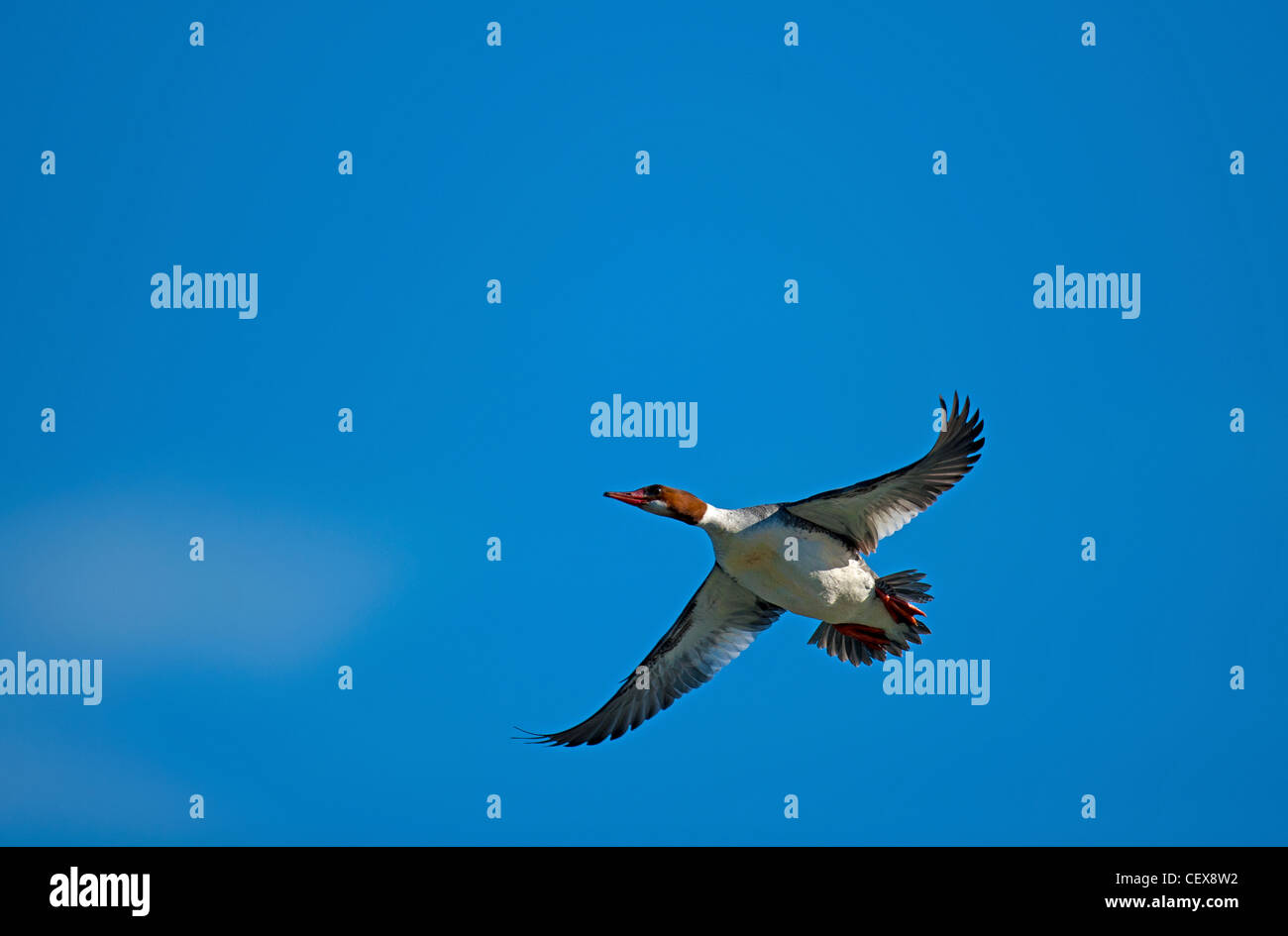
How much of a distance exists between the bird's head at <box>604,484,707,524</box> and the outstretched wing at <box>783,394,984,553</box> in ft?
3.18

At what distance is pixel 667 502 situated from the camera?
43.9 feet

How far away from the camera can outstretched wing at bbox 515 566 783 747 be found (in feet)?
48.6

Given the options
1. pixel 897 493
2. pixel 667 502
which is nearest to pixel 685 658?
pixel 667 502

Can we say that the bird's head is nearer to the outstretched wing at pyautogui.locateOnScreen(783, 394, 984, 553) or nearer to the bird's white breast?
the bird's white breast

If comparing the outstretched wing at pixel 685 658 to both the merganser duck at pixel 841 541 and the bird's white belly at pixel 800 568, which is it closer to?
the merganser duck at pixel 841 541

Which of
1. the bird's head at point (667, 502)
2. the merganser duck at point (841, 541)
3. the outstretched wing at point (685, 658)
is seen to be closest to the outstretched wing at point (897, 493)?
the merganser duck at point (841, 541)

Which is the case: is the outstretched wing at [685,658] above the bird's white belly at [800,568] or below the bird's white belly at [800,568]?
below

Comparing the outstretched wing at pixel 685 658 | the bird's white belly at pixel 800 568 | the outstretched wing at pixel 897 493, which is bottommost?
the outstretched wing at pixel 685 658

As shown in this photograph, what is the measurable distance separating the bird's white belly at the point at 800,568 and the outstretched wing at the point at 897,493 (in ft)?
0.79

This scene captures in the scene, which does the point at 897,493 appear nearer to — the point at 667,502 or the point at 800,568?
the point at 800,568

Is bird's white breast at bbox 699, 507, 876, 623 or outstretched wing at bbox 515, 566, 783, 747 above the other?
bird's white breast at bbox 699, 507, 876, 623

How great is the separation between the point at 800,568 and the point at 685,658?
2589 millimetres

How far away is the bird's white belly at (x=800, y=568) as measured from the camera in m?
13.1

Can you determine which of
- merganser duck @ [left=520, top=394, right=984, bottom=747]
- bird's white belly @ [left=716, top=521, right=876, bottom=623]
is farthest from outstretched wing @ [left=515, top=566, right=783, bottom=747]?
bird's white belly @ [left=716, top=521, right=876, bottom=623]
